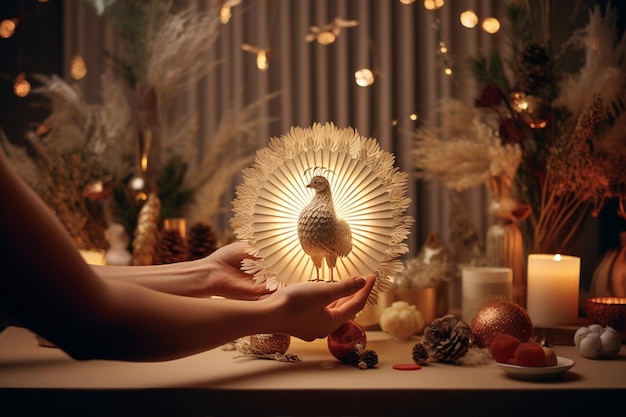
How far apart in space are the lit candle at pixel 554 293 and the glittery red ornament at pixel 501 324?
0.36 ft

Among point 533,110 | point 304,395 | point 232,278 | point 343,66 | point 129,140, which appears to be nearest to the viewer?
point 304,395

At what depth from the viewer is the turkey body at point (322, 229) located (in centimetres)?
101

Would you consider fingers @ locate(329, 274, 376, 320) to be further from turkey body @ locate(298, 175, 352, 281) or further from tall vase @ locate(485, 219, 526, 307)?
tall vase @ locate(485, 219, 526, 307)

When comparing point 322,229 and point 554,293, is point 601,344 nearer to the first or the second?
point 554,293

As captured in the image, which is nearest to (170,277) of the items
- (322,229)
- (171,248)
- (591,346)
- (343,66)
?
(322,229)

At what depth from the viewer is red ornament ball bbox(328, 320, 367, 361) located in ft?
3.29

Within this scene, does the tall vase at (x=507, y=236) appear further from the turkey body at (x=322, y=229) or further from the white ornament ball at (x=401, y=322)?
the turkey body at (x=322, y=229)

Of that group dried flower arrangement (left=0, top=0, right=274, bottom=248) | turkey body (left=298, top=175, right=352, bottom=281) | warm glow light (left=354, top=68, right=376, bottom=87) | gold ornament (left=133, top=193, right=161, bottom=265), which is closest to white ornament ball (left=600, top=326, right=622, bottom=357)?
turkey body (left=298, top=175, right=352, bottom=281)

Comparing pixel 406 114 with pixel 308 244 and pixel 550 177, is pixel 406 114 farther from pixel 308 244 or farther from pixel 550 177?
pixel 308 244

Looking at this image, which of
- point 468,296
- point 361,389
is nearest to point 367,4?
point 468,296

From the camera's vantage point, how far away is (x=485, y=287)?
1.22 metres

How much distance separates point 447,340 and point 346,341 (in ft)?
0.44

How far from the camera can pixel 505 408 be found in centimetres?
86

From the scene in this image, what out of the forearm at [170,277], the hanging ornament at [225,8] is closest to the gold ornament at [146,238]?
the forearm at [170,277]
